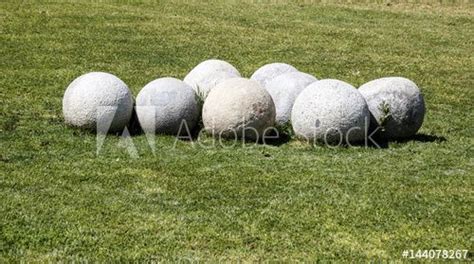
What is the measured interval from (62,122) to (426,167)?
231 inches

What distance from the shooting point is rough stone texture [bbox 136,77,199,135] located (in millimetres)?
11297

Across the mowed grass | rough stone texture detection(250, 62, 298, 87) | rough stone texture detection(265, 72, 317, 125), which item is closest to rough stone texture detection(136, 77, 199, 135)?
the mowed grass

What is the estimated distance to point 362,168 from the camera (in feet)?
32.5

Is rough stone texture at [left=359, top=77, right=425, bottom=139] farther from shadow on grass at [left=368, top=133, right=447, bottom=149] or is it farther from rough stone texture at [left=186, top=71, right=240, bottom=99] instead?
rough stone texture at [left=186, top=71, right=240, bottom=99]

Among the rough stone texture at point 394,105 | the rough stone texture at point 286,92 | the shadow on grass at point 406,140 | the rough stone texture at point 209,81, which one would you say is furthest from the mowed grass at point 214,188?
the rough stone texture at point 209,81

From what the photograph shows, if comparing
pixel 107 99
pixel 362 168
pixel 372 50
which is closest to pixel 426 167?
pixel 362 168

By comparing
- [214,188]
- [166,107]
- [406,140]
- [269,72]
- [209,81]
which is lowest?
[406,140]

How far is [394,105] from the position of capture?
11312 mm

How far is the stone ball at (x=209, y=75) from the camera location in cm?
1255

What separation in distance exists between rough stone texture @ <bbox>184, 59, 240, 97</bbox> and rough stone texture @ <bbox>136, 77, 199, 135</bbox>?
3.29 ft

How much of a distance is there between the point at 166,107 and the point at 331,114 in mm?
2529

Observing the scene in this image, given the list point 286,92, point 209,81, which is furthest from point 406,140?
point 209,81

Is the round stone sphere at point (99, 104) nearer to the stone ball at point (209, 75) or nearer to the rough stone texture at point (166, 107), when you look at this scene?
the rough stone texture at point (166, 107)

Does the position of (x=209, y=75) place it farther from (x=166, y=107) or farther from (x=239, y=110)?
(x=239, y=110)
